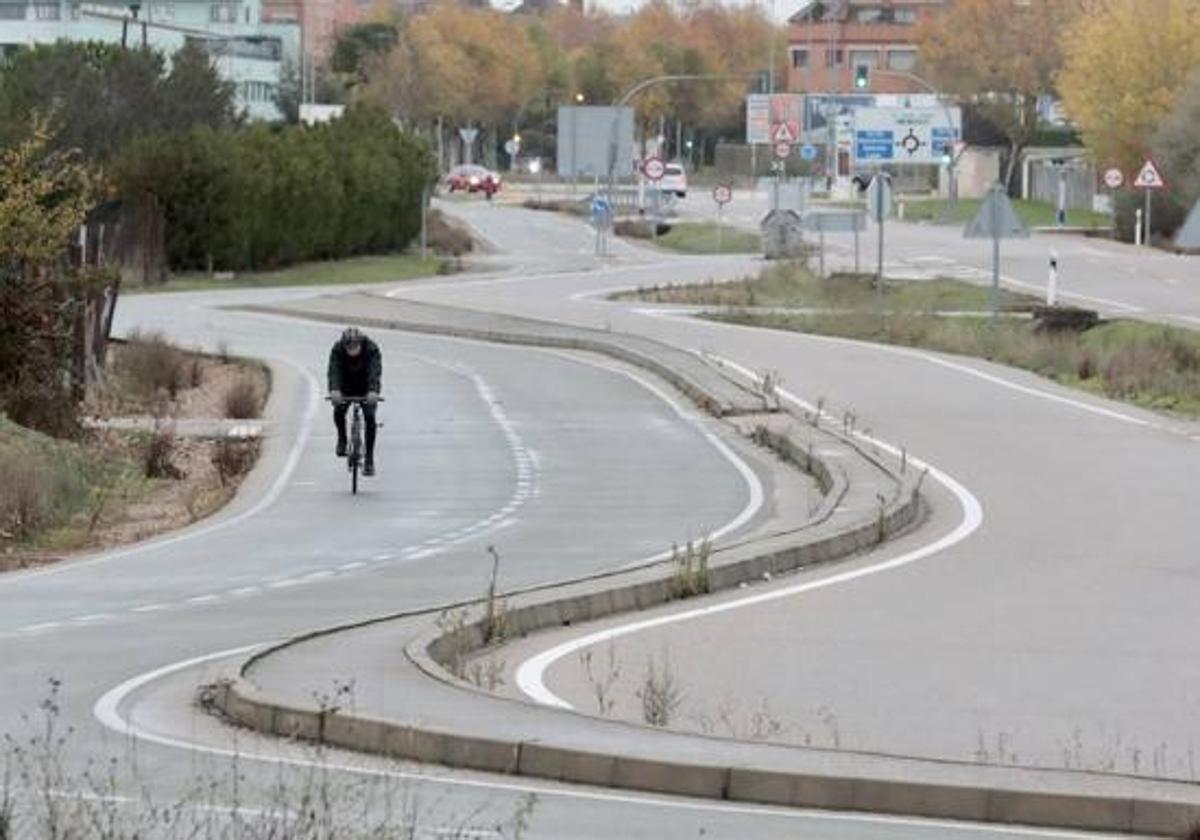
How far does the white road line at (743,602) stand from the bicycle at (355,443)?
5464 mm

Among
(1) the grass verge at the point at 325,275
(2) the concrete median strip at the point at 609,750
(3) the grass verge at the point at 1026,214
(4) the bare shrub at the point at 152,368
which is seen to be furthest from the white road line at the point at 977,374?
(3) the grass verge at the point at 1026,214

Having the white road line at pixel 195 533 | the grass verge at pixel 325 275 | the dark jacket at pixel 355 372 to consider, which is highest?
the dark jacket at pixel 355 372

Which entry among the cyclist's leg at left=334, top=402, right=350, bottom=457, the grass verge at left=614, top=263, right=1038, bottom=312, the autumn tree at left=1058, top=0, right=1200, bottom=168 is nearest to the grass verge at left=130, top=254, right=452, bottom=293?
the grass verge at left=614, top=263, right=1038, bottom=312

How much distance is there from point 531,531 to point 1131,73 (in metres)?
89.6

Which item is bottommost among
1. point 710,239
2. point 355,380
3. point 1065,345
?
point 710,239

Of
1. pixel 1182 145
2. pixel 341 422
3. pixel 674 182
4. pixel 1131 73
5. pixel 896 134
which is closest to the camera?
pixel 341 422

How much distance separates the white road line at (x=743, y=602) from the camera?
1531 centimetres

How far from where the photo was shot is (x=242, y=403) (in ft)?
126

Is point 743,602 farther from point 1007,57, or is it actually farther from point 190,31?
point 1007,57

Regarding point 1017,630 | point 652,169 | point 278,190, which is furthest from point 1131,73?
point 1017,630

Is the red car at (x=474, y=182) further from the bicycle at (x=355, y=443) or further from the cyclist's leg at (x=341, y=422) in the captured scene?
the bicycle at (x=355, y=443)

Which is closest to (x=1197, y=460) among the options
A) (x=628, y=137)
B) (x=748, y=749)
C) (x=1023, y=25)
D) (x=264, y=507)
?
(x=264, y=507)

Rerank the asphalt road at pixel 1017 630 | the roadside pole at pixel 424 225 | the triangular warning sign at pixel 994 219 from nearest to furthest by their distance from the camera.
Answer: the asphalt road at pixel 1017 630, the triangular warning sign at pixel 994 219, the roadside pole at pixel 424 225

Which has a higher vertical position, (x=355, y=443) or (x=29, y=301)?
(x=29, y=301)
